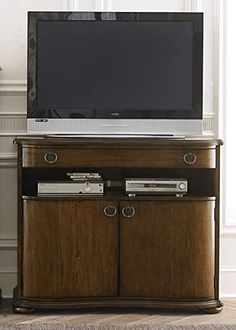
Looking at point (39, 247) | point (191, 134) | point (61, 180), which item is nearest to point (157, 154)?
point (191, 134)

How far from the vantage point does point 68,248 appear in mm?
3062

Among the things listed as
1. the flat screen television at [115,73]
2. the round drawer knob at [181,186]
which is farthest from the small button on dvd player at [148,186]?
the flat screen television at [115,73]

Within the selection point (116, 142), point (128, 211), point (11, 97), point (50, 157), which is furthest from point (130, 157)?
point (11, 97)

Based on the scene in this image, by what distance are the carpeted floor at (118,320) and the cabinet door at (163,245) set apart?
0.47 ft

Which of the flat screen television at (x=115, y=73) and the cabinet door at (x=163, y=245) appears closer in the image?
the cabinet door at (x=163, y=245)

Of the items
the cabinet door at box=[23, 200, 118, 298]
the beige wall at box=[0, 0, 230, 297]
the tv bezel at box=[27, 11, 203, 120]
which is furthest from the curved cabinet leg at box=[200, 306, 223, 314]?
the beige wall at box=[0, 0, 230, 297]

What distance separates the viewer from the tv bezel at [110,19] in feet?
10.5

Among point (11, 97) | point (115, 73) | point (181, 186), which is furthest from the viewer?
point (11, 97)

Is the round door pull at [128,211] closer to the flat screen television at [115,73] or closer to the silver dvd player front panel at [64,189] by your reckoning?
the silver dvd player front panel at [64,189]

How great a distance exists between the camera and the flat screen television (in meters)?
3.22

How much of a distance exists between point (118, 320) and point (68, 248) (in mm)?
368

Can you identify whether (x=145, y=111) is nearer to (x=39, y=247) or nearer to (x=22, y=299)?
(x=39, y=247)

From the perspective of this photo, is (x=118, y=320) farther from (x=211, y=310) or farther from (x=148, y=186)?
(x=148, y=186)

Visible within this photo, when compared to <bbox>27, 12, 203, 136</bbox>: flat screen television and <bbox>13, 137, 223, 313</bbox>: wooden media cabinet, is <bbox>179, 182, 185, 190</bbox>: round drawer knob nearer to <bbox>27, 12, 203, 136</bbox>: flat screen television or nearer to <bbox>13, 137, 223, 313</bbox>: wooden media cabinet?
<bbox>13, 137, 223, 313</bbox>: wooden media cabinet
